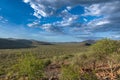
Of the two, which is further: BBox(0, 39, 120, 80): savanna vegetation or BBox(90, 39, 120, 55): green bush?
BBox(90, 39, 120, 55): green bush

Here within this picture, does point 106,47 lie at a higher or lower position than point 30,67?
higher

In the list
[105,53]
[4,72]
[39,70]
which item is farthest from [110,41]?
[4,72]

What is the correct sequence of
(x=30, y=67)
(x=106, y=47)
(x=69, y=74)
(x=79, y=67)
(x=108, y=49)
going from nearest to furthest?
(x=69, y=74), (x=30, y=67), (x=106, y=47), (x=108, y=49), (x=79, y=67)

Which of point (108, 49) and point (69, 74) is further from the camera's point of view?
point (108, 49)

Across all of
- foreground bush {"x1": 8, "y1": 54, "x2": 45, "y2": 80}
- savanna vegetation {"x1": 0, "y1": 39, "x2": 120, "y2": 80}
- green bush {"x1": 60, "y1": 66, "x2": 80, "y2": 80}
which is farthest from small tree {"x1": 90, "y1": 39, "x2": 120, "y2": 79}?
green bush {"x1": 60, "y1": 66, "x2": 80, "y2": 80}

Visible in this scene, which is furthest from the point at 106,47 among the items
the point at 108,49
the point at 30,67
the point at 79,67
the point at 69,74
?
the point at 30,67

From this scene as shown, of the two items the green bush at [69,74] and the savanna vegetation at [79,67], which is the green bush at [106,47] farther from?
the green bush at [69,74]

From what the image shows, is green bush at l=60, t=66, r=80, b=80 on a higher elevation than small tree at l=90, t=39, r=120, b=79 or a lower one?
lower

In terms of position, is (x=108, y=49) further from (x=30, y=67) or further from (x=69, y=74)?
(x=30, y=67)

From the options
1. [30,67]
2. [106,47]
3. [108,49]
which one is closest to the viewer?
[30,67]

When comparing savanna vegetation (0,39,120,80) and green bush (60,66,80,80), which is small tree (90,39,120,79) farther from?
green bush (60,66,80,80)

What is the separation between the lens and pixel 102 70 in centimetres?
4172

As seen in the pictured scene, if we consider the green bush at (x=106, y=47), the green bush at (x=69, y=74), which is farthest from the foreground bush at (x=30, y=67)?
the green bush at (x=106, y=47)

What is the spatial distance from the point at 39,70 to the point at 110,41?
1346 centimetres
